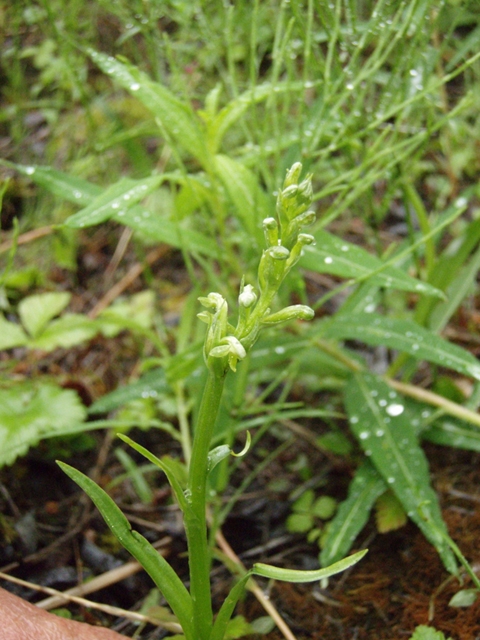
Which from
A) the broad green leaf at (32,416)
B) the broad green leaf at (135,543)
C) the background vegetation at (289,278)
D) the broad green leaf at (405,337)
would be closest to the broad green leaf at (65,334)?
the background vegetation at (289,278)

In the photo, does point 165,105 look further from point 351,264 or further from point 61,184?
point 351,264

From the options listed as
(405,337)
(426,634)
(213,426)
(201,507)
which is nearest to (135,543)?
(201,507)

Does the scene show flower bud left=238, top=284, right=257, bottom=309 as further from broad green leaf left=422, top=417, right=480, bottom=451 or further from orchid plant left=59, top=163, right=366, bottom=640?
broad green leaf left=422, top=417, right=480, bottom=451

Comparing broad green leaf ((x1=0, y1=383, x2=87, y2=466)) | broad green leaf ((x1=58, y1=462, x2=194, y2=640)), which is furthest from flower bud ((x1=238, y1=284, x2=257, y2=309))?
broad green leaf ((x1=0, y1=383, x2=87, y2=466))

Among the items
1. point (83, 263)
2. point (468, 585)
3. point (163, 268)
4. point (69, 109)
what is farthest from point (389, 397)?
point (69, 109)

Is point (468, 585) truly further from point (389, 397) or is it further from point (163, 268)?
point (163, 268)

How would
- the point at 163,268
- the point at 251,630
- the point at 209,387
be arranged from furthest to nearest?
1. the point at 163,268
2. the point at 251,630
3. the point at 209,387

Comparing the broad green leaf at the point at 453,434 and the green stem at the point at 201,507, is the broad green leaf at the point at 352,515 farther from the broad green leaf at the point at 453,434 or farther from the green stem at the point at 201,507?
the green stem at the point at 201,507
